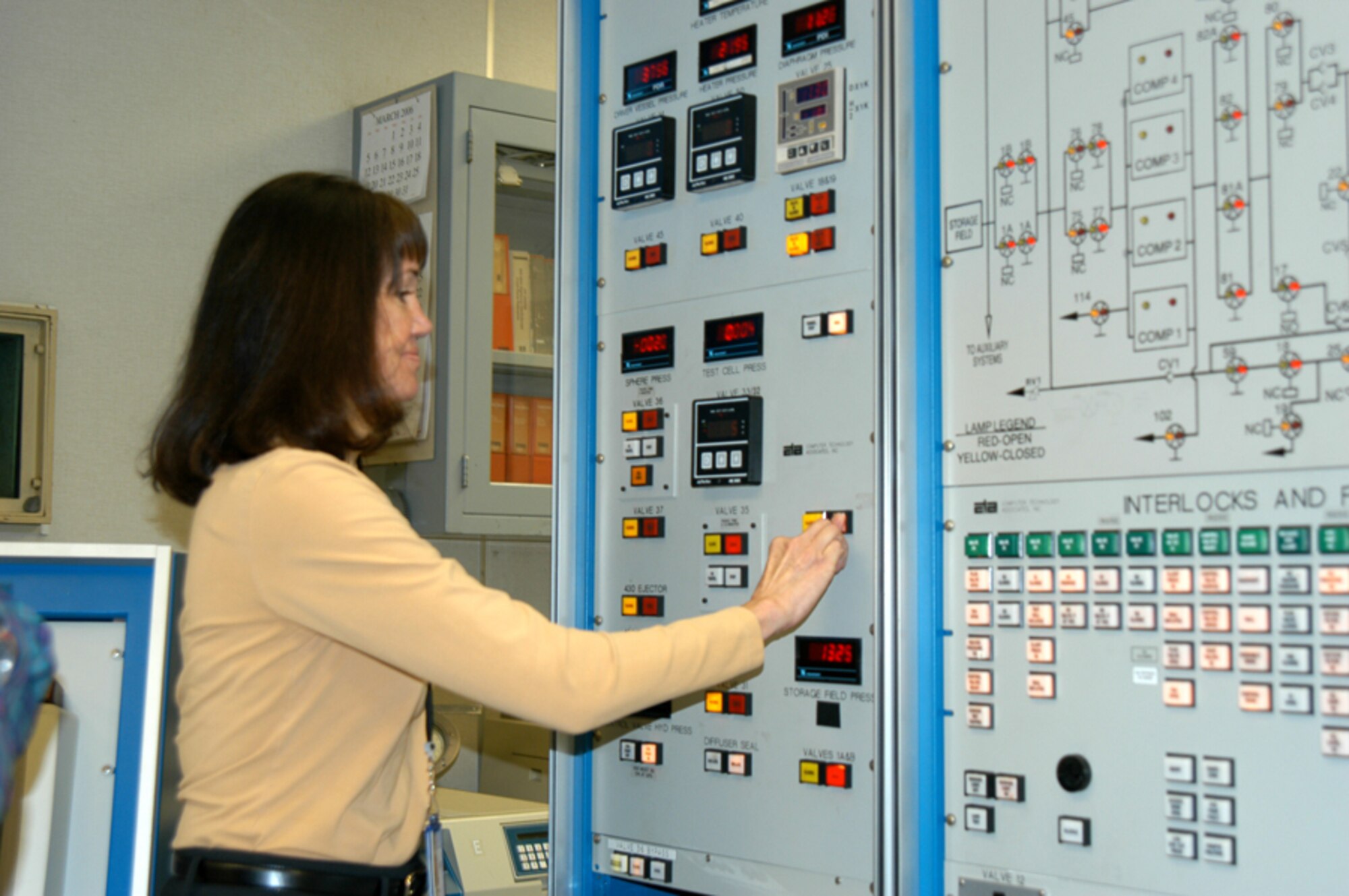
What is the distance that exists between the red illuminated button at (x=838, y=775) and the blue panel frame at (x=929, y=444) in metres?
0.09

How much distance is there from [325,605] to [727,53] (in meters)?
0.94

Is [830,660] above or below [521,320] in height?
below

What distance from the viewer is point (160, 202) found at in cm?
287

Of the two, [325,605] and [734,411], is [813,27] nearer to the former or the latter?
[734,411]

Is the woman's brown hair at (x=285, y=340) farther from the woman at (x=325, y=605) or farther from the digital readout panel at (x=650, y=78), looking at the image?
the digital readout panel at (x=650, y=78)

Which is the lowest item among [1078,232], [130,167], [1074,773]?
[1074,773]

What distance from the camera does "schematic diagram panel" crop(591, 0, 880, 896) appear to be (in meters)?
1.56

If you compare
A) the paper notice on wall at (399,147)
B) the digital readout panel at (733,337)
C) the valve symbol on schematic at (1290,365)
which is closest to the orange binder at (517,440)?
the paper notice on wall at (399,147)

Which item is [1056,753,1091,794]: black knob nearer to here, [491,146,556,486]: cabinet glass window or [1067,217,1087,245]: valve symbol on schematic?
[1067,217,1087,245]: valve symbol on schematic

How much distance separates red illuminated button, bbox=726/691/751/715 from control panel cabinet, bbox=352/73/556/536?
3.94 feet

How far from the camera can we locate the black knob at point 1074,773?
4.45ft

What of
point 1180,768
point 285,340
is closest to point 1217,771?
point 1180,768

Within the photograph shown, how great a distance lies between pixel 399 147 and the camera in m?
2.95

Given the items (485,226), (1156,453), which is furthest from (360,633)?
(485,226)
